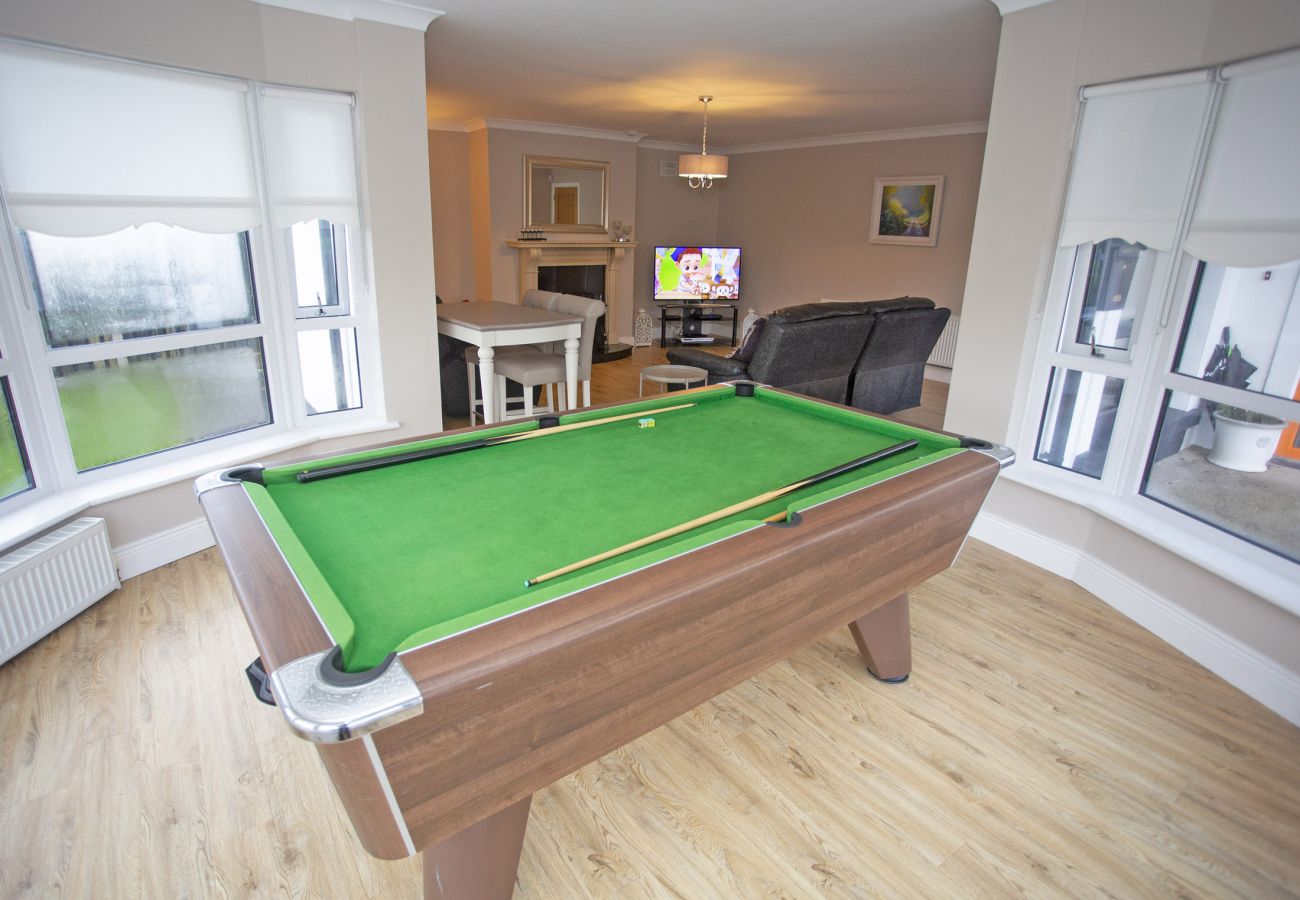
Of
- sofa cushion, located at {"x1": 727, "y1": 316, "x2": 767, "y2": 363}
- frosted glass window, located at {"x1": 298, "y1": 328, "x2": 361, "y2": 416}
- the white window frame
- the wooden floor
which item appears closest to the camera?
the wooden floor

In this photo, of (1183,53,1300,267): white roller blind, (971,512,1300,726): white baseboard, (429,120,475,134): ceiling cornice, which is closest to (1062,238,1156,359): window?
(1183,53,1300,267): white roller blind

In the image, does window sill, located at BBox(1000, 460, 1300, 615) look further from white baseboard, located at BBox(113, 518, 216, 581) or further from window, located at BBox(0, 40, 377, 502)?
white baseboard, located at BBox(113, 518, 216, 581)

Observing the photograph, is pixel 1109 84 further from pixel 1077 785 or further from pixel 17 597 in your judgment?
pixel 17 597

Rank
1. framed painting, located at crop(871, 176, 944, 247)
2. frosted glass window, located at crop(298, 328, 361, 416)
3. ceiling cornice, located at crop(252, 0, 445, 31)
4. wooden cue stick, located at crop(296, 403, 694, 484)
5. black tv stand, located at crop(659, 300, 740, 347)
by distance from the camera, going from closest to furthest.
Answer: wooden cue stick, located at crop(296, 403, 694, 484) → ceiling cornice, located at crop(252, 0, 445, 31) → frosted glass window, located at crop(298, 328, 361, 416) → framed painting, located at crop(871, 176, 944, 247) → black tv stand, located at crop(659, 300, 740, 347)

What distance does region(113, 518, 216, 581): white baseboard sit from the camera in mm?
2928

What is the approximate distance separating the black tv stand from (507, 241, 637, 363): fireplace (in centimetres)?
78

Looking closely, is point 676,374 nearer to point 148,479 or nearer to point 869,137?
point 148,479

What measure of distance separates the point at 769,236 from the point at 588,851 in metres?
7.78

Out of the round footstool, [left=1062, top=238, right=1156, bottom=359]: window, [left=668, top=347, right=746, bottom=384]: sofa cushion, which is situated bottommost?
the round footstool

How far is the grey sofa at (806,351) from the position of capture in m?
4.23

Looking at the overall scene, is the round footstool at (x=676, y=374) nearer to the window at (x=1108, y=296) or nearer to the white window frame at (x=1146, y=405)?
the white window frame at (x=1146, y=405)

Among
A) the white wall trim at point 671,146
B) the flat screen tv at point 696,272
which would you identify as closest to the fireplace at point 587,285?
the flat screen tv at point 696,272

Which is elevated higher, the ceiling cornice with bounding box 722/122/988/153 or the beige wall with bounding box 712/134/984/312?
the ceiling cornice with bounding box 722/122/988/153

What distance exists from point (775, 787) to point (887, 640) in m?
0.65
